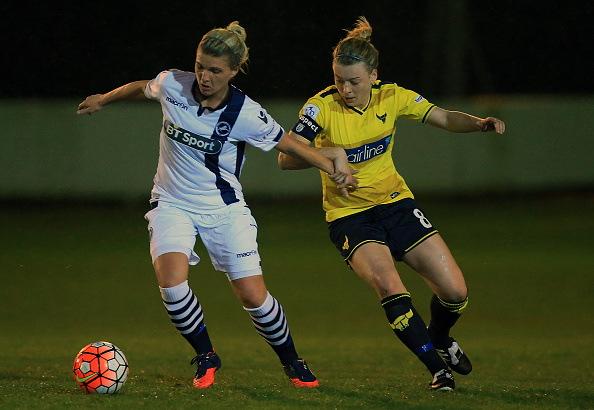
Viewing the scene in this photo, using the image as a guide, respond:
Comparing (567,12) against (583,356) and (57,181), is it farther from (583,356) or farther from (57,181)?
(583,356)

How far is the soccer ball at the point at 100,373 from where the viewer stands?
4.41 m

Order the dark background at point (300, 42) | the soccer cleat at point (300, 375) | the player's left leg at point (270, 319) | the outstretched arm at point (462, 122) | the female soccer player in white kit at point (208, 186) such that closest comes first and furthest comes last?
the female soccer player in white kit at point (208, 186) < the player's left leg at point (270, 319) < the soccer cleat at point (300, 375) < the outstretched arm at point (462, 122) < the dark background at point (300, 42)

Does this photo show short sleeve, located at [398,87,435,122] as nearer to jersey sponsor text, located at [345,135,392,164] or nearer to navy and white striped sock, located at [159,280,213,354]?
jersey sponsor text, located at [345,135,392,164]

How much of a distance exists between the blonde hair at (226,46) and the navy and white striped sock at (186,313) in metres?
1.22

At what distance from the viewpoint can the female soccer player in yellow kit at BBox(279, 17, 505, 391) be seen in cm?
498

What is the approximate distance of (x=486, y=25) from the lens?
1573cm

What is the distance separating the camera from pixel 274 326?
4891mm

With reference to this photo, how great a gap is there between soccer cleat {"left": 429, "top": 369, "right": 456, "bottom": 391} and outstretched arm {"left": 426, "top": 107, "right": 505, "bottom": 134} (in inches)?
54.9

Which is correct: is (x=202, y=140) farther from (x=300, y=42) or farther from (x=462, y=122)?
(x=300, y=42)

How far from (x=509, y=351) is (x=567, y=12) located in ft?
35.7

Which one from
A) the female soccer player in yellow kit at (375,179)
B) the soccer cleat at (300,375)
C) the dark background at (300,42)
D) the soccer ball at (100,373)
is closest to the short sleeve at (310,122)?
the female soccer player in yellow kit at (375,179)

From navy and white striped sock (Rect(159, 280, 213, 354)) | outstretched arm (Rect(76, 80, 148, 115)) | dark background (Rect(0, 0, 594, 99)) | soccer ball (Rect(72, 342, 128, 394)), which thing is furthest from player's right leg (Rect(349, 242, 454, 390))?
dark background (Rect(0, 0, 594, 99))

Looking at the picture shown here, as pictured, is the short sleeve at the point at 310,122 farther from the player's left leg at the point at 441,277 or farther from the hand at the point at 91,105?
the hand at the point at 91,105

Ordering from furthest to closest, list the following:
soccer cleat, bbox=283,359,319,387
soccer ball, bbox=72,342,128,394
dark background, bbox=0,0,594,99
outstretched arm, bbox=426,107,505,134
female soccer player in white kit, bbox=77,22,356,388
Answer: dark background, bbox=0,0,594,99, outstretched arm, bbox=426,107,505,134, soccer cleat, bbox=283,359,319,387, female soccer player in white kit, bbox=77,22,356,388, soccer ball, bbox=72,342,128,394
